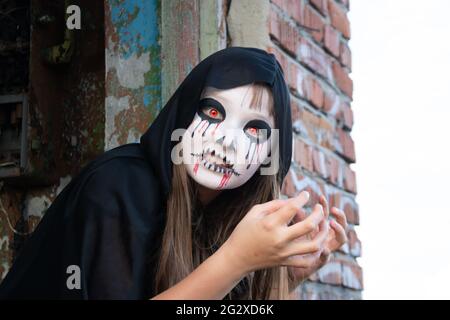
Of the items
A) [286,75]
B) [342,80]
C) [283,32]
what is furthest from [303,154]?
[342,80]

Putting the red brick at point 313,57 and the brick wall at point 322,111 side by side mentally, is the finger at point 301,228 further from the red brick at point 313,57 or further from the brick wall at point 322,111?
the red brick at point 313,57

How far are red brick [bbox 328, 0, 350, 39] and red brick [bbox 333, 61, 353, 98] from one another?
0.42ft

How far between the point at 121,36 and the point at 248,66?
69 cm

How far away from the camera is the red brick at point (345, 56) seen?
253 cm

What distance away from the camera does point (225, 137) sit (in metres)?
1.48

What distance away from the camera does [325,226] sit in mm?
1477

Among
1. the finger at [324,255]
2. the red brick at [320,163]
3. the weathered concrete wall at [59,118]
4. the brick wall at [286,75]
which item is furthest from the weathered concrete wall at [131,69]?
the finger at [324,255]

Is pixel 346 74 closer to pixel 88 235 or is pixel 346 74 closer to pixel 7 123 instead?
pixel 7 123

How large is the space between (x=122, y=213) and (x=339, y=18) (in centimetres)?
134

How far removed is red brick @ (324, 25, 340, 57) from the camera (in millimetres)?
2418

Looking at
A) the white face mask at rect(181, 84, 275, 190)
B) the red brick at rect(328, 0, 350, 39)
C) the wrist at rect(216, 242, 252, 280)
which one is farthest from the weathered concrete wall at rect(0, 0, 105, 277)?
the wrist at rect(216, 242, 252, 280)

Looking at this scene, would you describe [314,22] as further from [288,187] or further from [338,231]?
[338,231]

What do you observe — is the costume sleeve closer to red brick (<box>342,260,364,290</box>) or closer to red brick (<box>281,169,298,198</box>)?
red brick (<box>281,169,298,198</box>)
